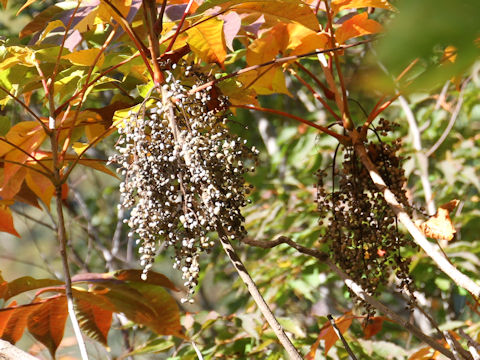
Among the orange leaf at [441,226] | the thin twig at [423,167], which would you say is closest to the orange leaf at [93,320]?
the orange leaf at [441,226]

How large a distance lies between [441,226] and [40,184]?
0.54 m

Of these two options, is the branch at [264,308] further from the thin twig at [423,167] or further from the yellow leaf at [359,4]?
the thin twig at [423,167]

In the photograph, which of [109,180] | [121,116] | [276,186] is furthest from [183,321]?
[109,180]

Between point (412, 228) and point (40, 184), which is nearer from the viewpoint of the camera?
point (412, 228)

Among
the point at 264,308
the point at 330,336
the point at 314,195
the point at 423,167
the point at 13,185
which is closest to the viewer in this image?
the point at 264,308

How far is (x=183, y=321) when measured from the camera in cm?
124

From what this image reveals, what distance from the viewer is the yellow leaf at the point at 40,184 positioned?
84 centimetres

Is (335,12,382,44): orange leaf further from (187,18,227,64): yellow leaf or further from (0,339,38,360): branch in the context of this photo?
(0,339,38,360): branch

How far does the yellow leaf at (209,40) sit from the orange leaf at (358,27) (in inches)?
7.0

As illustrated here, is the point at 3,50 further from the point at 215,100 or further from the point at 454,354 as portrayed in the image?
the point at 454,354

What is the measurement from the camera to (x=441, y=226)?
0.65m

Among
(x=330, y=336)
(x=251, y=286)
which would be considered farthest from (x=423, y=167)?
(x=251, y=286)

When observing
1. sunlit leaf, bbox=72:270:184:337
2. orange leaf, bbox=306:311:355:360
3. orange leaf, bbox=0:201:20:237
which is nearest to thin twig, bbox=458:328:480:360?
orange leaf, bbox=306:311:355:360

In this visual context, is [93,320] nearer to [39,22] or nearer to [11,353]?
[11,353]
